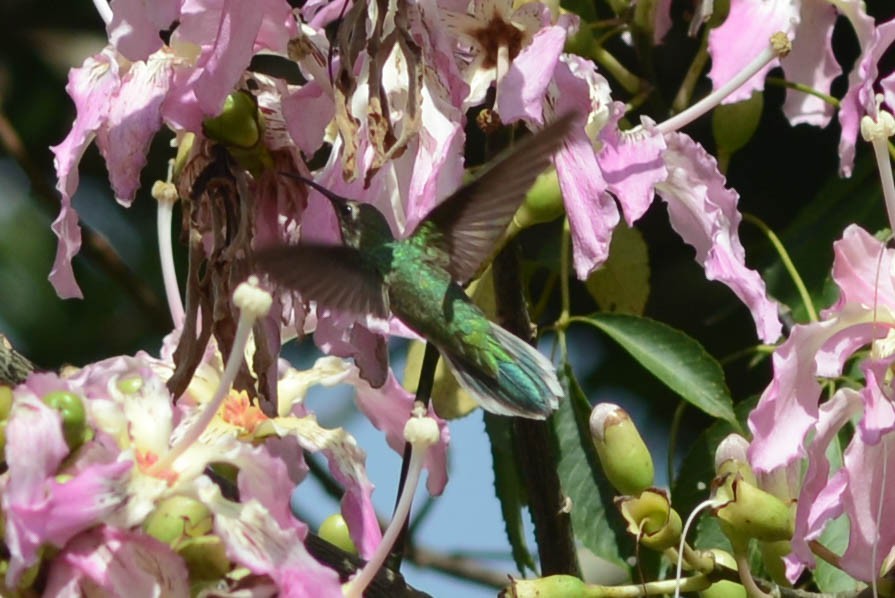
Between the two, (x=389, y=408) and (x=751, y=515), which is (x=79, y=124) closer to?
(x=389, y=408)

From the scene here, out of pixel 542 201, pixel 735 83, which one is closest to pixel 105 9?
pixel 542 201

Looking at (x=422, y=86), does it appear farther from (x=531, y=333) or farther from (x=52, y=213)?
(x=52, y=213)

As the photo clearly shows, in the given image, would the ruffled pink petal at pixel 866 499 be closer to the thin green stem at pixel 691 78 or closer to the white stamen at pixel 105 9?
the thin green stem at pixel 691 78

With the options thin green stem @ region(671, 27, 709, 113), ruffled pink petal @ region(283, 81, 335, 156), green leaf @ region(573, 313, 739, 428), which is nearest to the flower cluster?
ruffled pink petal @ region(283, 81, 335, 156)

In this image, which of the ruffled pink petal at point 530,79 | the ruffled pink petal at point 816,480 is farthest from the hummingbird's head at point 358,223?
the ruffled pink petal at point 816,480

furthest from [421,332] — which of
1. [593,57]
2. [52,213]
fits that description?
[52,213]
